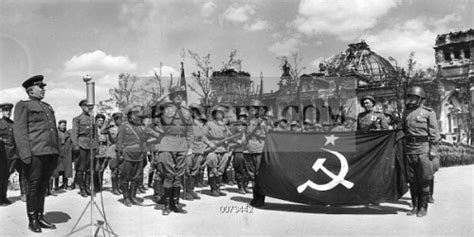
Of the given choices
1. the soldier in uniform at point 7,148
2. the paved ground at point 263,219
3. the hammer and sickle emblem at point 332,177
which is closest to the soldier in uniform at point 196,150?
the paved ground at point 263,219

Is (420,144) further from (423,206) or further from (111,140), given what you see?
(111,140)

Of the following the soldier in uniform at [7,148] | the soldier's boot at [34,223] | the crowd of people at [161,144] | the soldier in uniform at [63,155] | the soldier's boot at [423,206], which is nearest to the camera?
the soldier's boot at [34,223]

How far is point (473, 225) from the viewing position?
614 cm

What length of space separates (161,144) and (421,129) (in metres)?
4.21

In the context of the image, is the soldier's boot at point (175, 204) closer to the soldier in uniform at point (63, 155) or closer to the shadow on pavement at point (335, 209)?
the shadow on pavement at point (335, 209)

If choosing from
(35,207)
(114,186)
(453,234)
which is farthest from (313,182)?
(114,186)

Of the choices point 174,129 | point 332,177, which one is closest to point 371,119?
point 332,177

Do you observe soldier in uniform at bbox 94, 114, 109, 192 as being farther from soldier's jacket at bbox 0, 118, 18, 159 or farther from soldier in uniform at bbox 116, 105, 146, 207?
soldier's jacket at bbox 0, 118, 18, 159

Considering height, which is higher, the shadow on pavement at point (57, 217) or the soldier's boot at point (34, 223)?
the soldier's boot at point (34, 223)

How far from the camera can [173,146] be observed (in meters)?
7.40

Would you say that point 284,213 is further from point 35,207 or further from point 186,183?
point 35,207

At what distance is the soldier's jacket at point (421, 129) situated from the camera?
7.22 metres

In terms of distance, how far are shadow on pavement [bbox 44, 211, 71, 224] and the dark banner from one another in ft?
10.7

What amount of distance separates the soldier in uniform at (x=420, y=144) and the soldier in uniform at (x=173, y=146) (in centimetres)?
366
